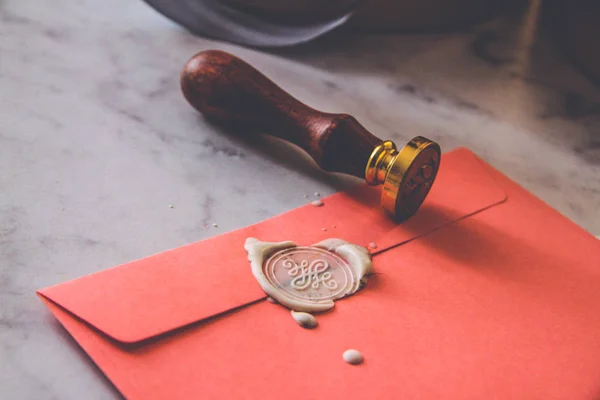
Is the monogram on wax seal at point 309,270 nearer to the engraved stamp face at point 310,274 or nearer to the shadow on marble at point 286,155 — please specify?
the engraved stamp face at point 310,274

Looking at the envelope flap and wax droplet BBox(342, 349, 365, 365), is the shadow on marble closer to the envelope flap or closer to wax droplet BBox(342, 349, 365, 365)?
the envelope flap

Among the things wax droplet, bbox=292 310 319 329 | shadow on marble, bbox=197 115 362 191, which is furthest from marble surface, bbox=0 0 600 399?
wax droplet, bbox=292 310 319 329

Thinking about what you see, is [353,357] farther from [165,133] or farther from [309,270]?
[165,133]

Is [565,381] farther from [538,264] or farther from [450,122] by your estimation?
[450,122]

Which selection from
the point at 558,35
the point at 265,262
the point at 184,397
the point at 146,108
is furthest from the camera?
the point at 558,35

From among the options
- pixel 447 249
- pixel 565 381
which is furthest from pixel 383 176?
pixel 565 381

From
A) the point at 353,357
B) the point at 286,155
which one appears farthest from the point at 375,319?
the point at 286,155

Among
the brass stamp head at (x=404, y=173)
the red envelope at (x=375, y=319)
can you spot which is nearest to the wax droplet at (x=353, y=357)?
the red envelope at (x=375, y=319)

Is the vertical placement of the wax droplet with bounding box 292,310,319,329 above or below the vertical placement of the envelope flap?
below
